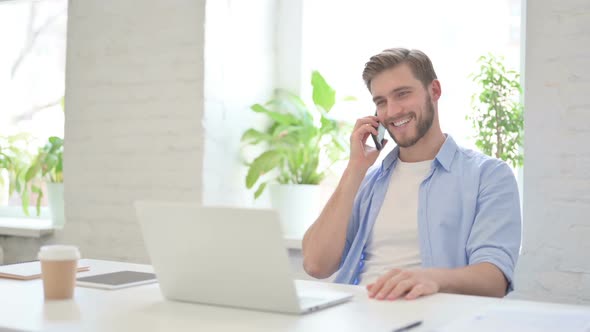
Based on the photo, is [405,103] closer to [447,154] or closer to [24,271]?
[447,154]

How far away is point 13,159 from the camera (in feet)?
13.0

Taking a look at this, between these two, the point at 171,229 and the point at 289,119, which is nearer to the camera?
the point at 171,229

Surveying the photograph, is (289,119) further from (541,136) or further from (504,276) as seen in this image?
(504,276)

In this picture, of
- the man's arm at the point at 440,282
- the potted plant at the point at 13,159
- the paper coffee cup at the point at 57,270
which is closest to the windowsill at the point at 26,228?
the potted plant at the point at 13,159

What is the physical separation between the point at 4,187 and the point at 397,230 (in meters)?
2.80

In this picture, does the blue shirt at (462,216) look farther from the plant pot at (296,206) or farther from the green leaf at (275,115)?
the green leaf at (275,115)

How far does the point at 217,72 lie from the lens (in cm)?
324

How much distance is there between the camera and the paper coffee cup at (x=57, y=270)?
1.47 m

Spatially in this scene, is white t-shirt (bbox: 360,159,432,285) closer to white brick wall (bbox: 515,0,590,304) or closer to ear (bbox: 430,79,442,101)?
ear (bbox: 430,79,442,101)

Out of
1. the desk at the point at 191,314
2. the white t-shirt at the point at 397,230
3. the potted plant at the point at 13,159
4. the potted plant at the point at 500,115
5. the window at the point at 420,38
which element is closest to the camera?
the desk at the point at 191,314

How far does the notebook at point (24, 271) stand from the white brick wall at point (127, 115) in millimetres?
1261

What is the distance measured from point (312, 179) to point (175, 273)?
1818 millimetres

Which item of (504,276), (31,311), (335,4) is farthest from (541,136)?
(31,311)

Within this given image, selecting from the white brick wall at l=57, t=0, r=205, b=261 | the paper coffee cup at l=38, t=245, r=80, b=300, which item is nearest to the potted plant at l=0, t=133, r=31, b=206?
the white brick wall at l=57, t=0, r=205, b=261
